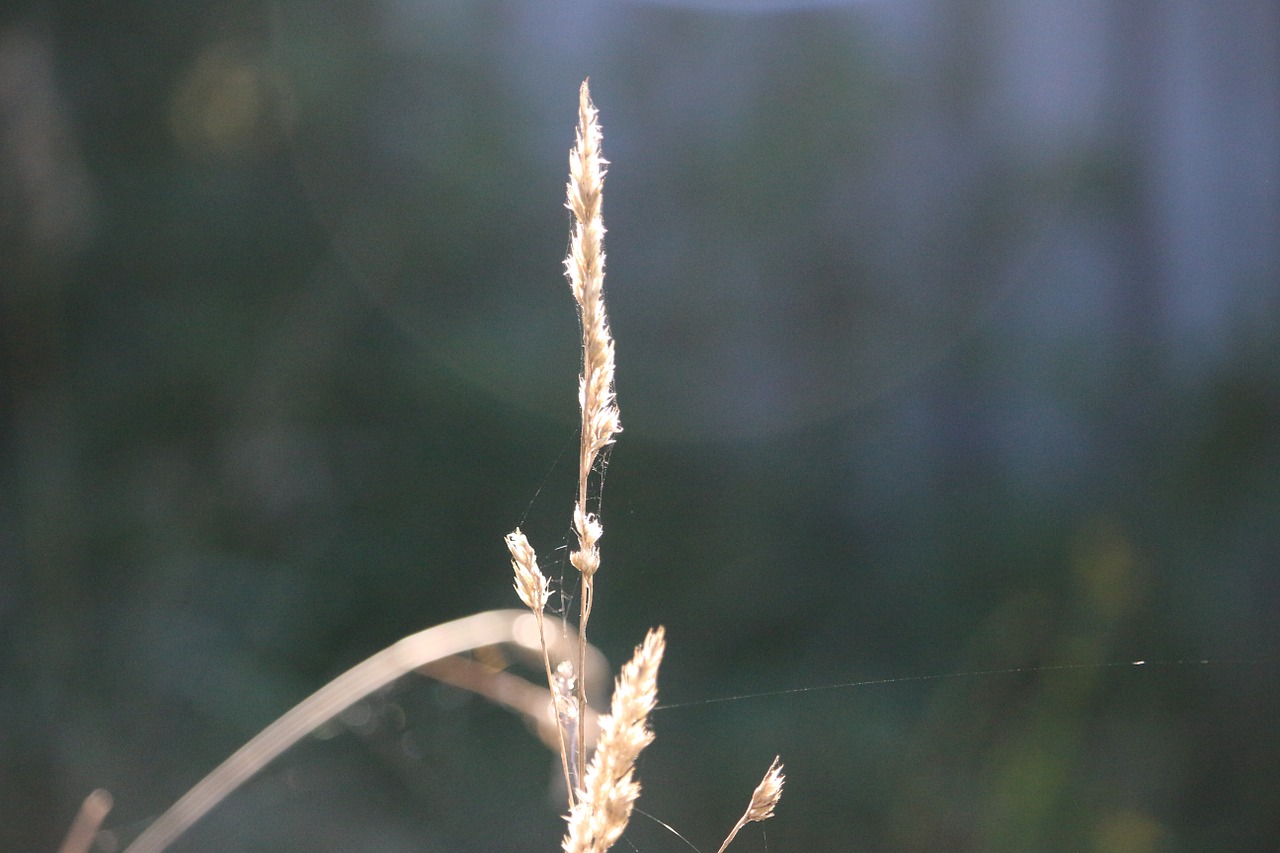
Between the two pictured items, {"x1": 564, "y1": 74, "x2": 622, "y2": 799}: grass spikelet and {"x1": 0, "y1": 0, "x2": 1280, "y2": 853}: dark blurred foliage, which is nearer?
{"x1": 564, "y1": 74, "x2": 622, "y2": 799}: grass spikelet

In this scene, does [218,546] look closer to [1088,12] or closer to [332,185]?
[332,185]

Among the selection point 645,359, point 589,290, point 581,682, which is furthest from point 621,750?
point 645,359

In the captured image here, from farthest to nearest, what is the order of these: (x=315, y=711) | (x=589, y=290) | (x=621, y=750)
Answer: (x=315, y=711)
(x=589, y=290)
(x=621, y=750)

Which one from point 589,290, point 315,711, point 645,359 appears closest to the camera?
point 589,290

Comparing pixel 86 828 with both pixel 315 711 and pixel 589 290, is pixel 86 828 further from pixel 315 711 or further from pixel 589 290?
pixel 589 290

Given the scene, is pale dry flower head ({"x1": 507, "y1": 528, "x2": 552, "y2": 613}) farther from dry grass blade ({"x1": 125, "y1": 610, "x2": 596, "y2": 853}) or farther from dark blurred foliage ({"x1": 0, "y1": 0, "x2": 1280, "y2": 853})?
dark blurred foliage ({"x1": 0, "y1": 0, "x2": 1280, "y2": 853})

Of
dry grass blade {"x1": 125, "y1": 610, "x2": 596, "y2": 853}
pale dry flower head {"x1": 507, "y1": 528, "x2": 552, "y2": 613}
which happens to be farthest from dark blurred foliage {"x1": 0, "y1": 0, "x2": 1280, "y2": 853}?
pale dry flower head {"x1": 507, "y1": 528, "x2": 552, "y2": 613}

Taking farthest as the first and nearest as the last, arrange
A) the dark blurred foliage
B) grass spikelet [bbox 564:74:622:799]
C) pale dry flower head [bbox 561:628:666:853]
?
the dark blurred foliage
grass spikelet [bbox 564:74:622:799]
pale dry flower head [bbox 561:628:666:853]
